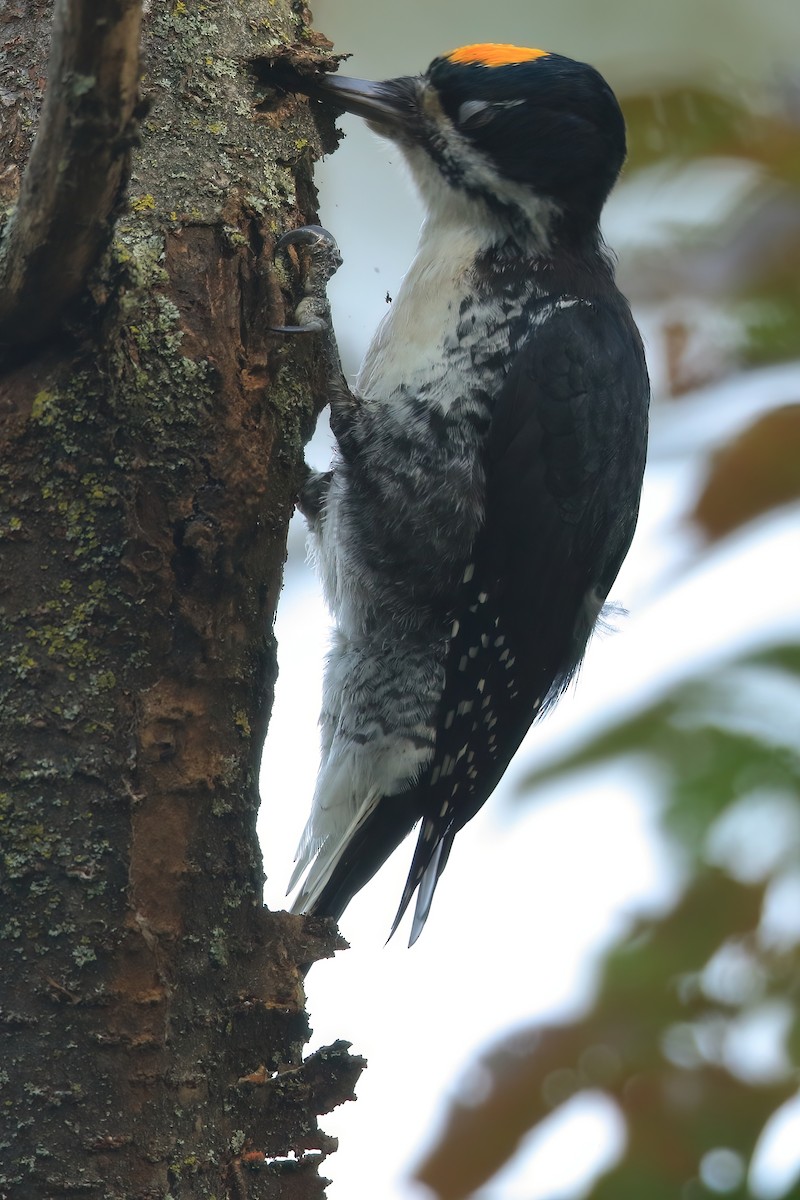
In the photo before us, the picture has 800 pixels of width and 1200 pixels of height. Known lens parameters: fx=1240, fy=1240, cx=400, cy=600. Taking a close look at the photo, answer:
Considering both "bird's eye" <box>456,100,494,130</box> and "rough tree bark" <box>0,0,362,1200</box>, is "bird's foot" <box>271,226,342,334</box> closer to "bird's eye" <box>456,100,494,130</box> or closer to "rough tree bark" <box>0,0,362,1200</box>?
"rough tree bark" <box>0,0,362,1200</box>

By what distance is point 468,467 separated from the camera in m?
2.56

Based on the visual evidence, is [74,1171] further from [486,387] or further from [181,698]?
[486,387]

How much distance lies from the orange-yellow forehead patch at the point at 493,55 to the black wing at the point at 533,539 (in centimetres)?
54

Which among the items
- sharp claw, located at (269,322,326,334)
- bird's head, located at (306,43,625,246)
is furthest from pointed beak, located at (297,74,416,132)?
sharp claw, located at (269,322,326,334)

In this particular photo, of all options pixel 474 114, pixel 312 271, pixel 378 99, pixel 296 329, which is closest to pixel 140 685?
pixel 296 329

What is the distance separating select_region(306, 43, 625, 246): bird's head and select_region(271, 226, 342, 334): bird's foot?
0.52m

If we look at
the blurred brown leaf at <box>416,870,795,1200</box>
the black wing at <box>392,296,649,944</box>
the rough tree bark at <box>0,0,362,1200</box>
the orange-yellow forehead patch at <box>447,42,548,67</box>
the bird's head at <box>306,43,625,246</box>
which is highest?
the orange-yellow forehead patch at <box>447,42,548,67</box>

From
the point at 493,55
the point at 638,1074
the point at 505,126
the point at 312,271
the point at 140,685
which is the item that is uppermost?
the point at 493,55

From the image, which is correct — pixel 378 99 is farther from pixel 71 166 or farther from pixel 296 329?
pixel 71 166

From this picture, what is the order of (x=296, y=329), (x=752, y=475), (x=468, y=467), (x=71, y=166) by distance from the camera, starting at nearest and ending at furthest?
(x=71, y=166)
(x=752, y=475)
(x=296, y=329)
(x=468, y=467)

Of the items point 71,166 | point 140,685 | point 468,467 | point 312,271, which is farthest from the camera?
point 468,467

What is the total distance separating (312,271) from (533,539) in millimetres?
719

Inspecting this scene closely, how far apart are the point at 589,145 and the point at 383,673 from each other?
4.06 feet

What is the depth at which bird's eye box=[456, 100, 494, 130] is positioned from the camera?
2.64 metres
